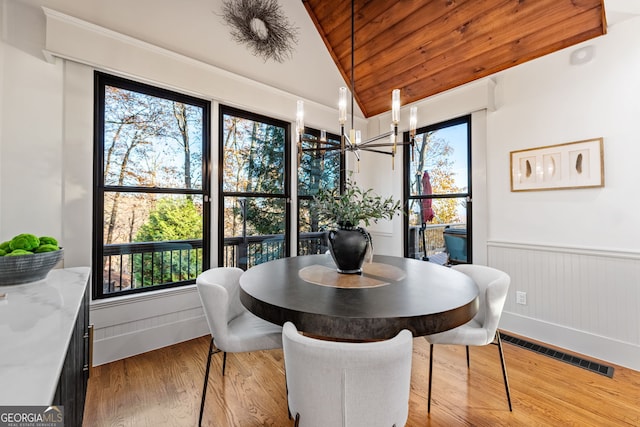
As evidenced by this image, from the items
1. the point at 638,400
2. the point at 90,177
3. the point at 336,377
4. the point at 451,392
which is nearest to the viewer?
the point at 336,377

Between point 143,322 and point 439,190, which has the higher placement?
point 439,190

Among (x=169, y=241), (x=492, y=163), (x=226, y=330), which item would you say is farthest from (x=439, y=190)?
(x=169, y=241)

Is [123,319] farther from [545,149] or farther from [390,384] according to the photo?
[545,149]

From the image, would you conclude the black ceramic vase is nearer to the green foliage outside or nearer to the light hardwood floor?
the light hardwood floor

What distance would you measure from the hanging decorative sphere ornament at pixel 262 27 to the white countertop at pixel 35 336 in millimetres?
2759

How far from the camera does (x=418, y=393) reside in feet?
6.23

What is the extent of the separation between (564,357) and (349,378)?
2495 millimetres

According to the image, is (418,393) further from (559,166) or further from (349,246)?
(559,166)

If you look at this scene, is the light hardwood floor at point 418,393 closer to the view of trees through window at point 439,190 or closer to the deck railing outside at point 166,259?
the deck railing outside at point 166,259

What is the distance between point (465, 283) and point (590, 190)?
71.1 inches

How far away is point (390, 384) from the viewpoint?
95 cm

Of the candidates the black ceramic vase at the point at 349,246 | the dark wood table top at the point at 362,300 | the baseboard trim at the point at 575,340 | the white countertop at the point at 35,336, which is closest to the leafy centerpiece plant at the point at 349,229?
the black ceramic vase at the point at 349,246

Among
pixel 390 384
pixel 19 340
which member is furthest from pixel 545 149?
pixel 19 340

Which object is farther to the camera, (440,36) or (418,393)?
(440,36)
